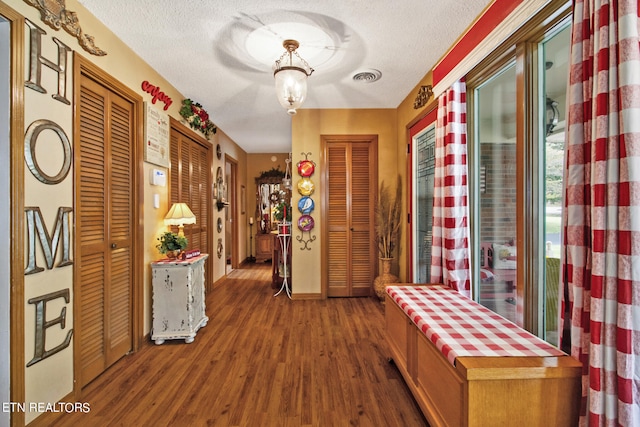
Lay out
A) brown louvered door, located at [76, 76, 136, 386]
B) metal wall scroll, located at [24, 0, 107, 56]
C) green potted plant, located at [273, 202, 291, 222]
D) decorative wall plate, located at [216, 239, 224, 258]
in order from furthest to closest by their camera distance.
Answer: decorative wall plate, located at [216, 239, 224, 258] < green potted plant, located at [273, 202, 291, 222] < brown louvered door, located at [76, 76, 136, 386] < metal wall scroll, located at [24, 0, 107, 56]

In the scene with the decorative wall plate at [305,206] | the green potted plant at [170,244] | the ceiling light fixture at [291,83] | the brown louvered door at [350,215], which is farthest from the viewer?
the brown louvered door at [350,215]

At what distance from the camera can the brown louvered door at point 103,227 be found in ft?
6.34

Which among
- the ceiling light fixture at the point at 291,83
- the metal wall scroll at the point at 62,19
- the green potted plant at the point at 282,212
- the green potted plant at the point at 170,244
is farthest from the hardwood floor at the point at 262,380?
the metal wall scroll at the point at 62,19

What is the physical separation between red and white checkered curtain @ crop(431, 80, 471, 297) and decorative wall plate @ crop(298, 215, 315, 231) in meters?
1.84

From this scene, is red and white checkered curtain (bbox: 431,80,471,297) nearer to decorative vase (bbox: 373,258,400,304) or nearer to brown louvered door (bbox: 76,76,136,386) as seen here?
decorative vase (bbox: 373,258,400,304)

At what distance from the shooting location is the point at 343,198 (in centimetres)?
387

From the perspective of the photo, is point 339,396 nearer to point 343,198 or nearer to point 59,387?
point 59,387

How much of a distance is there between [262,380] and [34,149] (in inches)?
77.3

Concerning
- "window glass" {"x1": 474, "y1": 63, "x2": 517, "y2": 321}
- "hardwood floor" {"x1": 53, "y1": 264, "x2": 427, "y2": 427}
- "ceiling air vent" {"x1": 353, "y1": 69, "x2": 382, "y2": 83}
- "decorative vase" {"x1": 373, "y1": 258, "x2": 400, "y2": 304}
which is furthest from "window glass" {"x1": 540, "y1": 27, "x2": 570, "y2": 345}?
"decorative vase" {"x1": 373, "y1": 258, "x2": 400, "y2": 304}

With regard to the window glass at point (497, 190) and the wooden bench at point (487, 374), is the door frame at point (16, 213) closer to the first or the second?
the wooden bench at point (487, 374)

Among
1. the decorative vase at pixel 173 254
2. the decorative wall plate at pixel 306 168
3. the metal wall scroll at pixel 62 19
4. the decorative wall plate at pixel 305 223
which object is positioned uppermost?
the metal wall scroll at pixel 62 19

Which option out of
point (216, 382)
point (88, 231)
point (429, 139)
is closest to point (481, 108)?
point (429, 139)

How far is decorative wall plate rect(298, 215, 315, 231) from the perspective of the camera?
3729mm

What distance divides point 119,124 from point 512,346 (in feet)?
9.85
